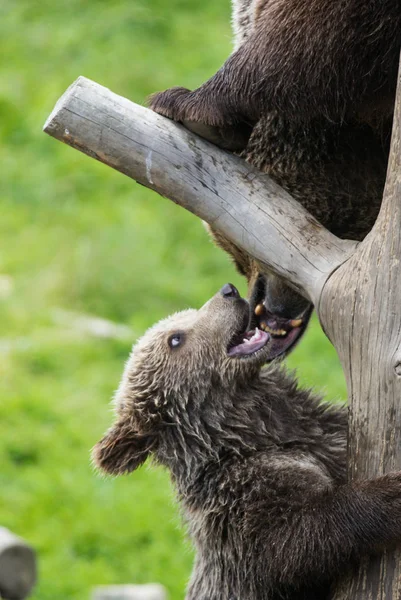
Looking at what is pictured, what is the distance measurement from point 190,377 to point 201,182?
1.03 m

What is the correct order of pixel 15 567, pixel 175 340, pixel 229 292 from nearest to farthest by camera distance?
pixel 229 292 → pixel 175 340 → pixel 15 567

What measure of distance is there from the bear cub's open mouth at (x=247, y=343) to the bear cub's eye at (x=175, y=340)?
0.87ft

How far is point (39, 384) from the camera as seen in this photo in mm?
10109

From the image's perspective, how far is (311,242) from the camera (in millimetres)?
4324

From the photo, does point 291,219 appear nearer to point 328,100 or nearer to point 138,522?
point 328,100

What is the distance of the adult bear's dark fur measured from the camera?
4379 mm

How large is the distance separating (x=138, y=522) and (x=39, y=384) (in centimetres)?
204

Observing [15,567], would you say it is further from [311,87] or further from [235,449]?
[311,87]

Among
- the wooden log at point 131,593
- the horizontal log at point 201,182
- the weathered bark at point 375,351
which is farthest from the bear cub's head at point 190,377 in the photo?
the wooden log at point 131,593

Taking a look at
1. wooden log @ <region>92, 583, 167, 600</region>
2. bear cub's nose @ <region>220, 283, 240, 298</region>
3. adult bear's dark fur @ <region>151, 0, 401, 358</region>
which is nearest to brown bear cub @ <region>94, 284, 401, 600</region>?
bear cub's nose @ <region>220, 283, 240, 298</region>

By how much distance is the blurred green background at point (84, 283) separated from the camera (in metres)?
8.54

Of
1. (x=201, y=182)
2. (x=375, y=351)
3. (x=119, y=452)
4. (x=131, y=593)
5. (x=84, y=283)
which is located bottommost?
(x=131, y=593)

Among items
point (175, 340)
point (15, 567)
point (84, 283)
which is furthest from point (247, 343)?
point (84, 283)

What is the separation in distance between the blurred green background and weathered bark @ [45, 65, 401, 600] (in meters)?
1.33
